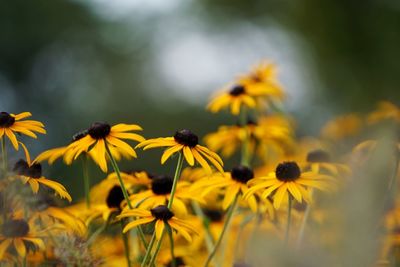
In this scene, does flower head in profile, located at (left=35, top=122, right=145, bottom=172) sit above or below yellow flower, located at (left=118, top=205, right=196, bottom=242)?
above

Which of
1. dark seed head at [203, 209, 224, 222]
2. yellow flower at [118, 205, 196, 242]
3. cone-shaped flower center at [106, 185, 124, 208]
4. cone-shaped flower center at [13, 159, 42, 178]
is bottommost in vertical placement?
yellow flower at [118, 205, 196, 242]

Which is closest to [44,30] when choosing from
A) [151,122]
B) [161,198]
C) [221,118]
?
[151,122]

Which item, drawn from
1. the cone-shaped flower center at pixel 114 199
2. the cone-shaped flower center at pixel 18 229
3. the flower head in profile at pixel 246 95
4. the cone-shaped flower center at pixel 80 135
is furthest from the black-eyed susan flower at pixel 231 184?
the flower head in profile at pixel 246 95

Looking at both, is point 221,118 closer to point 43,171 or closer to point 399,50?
point 399,50

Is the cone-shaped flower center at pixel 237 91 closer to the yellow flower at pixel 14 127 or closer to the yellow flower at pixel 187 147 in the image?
the yellow flower at pixel 187 147

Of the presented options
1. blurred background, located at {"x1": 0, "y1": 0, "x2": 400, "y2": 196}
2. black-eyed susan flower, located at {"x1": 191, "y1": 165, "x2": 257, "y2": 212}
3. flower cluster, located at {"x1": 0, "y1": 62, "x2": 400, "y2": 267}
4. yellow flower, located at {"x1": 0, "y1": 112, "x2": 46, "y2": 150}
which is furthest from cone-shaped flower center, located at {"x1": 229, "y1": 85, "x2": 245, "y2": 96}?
blurred background, located at {"x1": 0, "y1": 0, "x2": 400, "y2": 196}

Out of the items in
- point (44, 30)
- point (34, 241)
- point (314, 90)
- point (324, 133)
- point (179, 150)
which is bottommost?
point (34, 241)

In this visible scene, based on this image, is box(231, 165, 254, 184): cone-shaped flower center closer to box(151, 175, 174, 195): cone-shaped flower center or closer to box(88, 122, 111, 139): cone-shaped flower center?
box(151, 175, 174, 195): cone-shaped flower center
